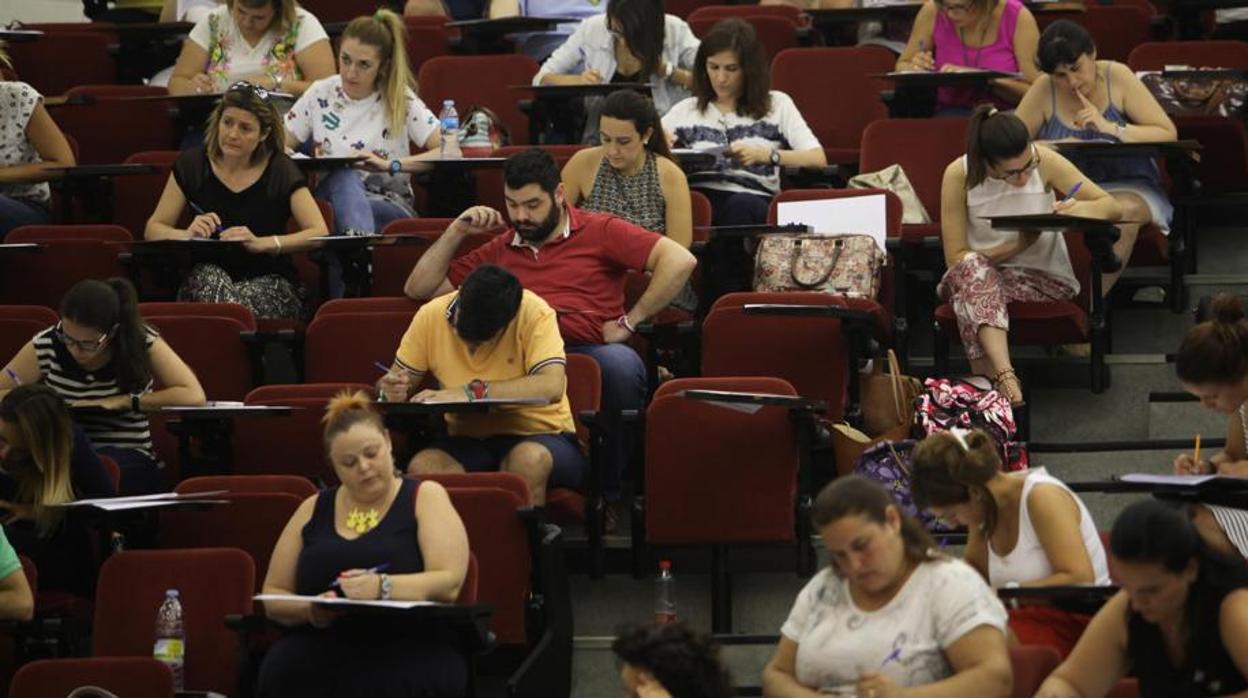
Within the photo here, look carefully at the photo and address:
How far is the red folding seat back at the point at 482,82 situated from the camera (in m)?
9.09

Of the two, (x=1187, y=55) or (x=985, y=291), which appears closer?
(x=985, y=291)

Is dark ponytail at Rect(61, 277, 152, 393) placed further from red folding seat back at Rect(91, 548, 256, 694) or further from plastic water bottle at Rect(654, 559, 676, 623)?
plastic water bottle at Rect(654, 559, 676, 623)

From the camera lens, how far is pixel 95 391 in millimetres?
6855

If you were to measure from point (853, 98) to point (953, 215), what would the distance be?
142 cm

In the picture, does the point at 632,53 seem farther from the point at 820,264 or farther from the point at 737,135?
the point at 820,264

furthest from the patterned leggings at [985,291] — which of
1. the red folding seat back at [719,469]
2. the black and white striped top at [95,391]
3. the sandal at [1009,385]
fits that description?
the black and white striped top at [95,391]

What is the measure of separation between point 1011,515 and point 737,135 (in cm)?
319

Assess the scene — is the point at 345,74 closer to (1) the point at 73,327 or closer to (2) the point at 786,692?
(1) the point at 73,327

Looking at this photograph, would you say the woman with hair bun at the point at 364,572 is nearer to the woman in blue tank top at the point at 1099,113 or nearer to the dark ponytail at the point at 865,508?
the dark ponytail at the point at 865,508

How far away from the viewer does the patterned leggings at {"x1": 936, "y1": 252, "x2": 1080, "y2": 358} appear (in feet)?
23.8

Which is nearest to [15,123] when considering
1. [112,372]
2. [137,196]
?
[137,196]

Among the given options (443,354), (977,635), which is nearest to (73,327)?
(443,354)

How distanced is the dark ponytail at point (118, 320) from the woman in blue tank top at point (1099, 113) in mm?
2878

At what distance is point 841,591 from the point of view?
16.0 ft
